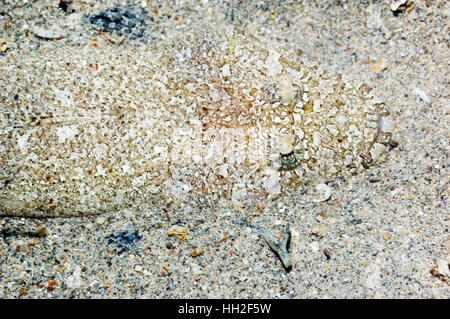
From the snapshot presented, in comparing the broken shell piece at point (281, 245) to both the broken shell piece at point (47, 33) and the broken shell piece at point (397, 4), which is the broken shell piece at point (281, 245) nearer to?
the broken shell piece at point (397, 4)

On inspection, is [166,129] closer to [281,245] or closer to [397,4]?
[281,245]

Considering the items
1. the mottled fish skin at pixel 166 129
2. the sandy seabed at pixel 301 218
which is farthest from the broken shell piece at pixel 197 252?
the mottled fish skin at pixel 166 129

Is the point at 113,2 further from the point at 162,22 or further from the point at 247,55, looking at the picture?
the point at 247,55

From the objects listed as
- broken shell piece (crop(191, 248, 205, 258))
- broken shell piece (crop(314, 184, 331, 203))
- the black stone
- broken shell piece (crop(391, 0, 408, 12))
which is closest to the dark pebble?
broken shell piece (crop(191, 248, 205, 258))

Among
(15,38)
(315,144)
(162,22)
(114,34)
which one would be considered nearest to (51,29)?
(15,38)

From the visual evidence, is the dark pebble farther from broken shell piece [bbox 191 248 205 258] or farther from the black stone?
the black stone
